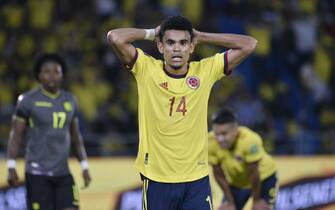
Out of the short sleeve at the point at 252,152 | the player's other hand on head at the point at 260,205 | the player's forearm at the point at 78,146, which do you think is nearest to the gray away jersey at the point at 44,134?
the player's forearm at the point at 78,146

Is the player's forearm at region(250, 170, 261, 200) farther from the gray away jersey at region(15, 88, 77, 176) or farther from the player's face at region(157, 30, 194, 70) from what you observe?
the player's face at region(157, 30, 194, 70)

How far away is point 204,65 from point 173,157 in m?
0.84

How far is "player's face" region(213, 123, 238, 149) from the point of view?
10438 mm

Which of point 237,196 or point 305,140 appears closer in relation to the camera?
point 237,196

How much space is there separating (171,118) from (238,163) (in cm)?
325

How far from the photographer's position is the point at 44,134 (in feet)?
33.7

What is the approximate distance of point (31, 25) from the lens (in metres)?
18.7

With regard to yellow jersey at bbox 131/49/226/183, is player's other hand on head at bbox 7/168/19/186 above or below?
below

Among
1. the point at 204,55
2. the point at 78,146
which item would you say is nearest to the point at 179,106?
the point at 78,146

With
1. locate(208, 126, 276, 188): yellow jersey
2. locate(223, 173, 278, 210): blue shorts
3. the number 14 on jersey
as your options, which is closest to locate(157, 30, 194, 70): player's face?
the number 14 on jersey

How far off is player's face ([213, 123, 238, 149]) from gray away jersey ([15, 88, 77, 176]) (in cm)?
164

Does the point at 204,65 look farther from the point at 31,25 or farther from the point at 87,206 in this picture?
the point at 31,25

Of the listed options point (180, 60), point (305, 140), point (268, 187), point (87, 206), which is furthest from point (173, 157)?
point (305, 140)

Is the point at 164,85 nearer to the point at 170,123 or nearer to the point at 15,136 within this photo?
the point at 170,123
